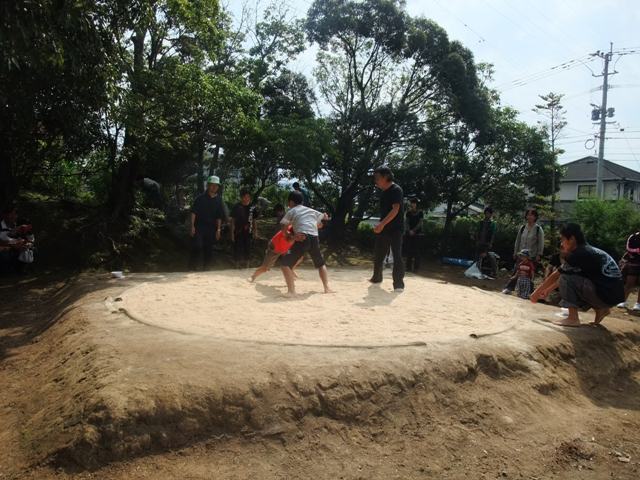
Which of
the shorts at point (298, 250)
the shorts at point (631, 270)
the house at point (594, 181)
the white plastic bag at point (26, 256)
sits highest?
the house at point (594, 181)

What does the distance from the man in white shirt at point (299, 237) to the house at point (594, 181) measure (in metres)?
26.8

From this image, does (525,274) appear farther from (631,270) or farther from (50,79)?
(50,79)

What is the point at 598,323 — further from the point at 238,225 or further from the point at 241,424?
the point at 238,225

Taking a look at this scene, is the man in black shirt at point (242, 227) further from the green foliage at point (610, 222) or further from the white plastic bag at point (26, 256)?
the green foliage at point (610, 222)

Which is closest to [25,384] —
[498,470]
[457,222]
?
[498,470]

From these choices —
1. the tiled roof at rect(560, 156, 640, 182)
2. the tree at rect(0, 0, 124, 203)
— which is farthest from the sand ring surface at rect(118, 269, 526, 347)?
the tiled roof at rect(560, 156, 640, 182)

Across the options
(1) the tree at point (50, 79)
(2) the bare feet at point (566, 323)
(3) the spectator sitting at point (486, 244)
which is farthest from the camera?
(3) the spectator sitting at point (486, 244)

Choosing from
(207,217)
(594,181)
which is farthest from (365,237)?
(594,181)

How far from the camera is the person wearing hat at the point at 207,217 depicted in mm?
8719

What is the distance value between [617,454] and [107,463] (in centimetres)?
335

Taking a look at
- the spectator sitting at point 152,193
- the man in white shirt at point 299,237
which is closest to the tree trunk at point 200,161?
the spectator sitting at point 152,193

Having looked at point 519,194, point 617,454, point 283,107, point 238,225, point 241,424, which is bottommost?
point 617,454

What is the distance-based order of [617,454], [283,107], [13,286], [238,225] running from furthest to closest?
[283,107] < [238,225] < [13,286] < [617,454]

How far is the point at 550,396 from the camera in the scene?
4.34m
